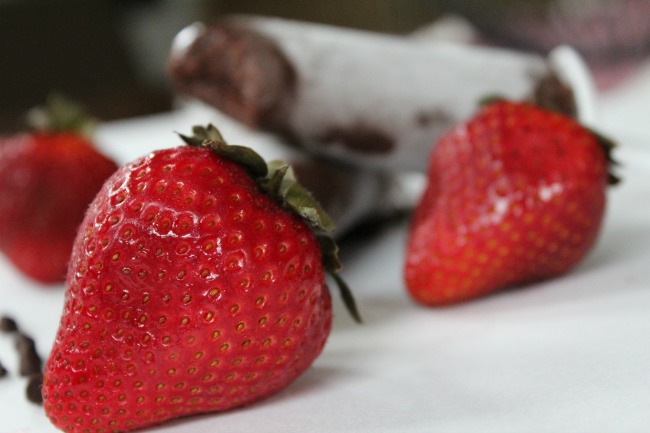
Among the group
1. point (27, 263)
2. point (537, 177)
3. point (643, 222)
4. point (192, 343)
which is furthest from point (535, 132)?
point (27, 263)

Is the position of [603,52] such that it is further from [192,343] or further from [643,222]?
[192,343]

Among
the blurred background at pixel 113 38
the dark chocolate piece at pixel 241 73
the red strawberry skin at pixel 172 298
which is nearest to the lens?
the red strawberry skin at pixel 172 298

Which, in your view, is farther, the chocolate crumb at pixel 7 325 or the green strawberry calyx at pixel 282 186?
the chocolate crumb at pixel 7 325

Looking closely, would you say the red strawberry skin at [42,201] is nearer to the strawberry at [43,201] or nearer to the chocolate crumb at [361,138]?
the strawberry at [43,201]

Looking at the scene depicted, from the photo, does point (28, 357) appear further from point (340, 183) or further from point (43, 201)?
point (340, 183)

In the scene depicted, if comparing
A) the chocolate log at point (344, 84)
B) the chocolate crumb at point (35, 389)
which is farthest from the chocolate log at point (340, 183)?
the chocolate crumb at point (35, 389)

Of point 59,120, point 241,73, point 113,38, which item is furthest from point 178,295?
point 113,38
